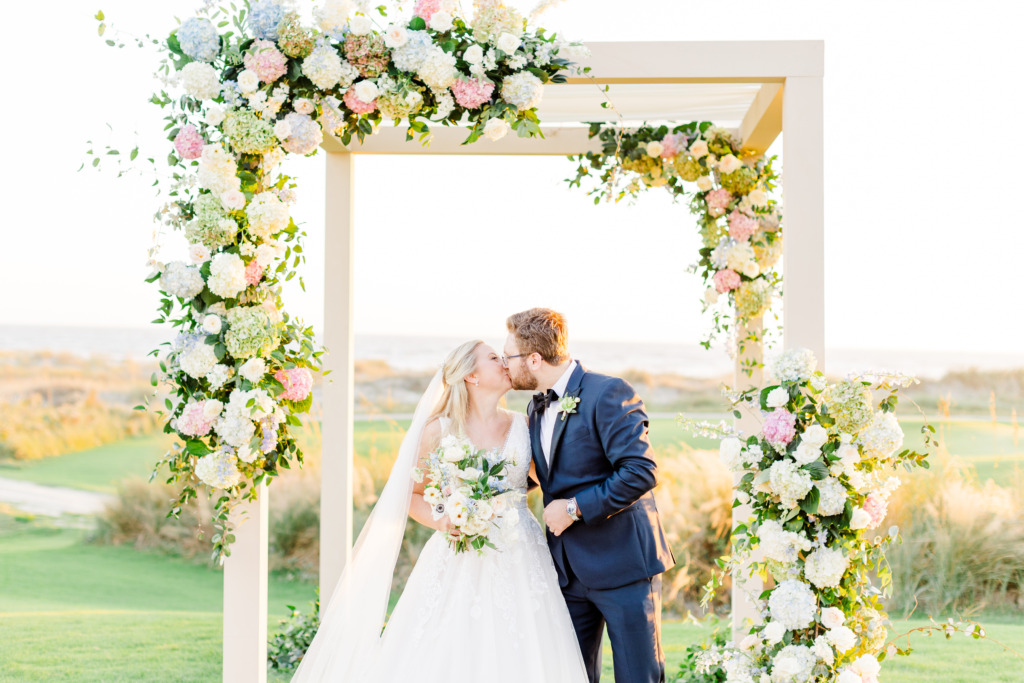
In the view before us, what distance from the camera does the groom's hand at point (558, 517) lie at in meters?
3.54

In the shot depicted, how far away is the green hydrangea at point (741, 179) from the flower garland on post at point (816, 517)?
6.61 feet

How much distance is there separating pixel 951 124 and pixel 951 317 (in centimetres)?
260

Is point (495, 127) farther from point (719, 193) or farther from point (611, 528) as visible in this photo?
point (719, 193)

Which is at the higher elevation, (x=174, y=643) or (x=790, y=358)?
(x=790, y=358)

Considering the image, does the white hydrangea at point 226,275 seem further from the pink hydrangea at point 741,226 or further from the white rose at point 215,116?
the pink hydrangea at point 741,226

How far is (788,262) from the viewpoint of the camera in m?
3.62

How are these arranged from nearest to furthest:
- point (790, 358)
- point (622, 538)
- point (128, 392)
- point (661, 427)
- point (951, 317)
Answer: point (790, 358) → point (622, 538) → point (951, 317) → point (128, 392) → point (661, 427)

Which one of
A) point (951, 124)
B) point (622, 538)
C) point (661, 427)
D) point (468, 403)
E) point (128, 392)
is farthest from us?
point (661, 427)

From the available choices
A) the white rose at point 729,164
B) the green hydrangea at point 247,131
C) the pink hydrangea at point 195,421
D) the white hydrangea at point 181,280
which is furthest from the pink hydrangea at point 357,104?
the white rose at point 729,164

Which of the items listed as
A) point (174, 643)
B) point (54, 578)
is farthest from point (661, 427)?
point (54, 578)

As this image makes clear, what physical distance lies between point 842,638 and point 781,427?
874 mm

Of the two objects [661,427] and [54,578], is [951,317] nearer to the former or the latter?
[661,427]

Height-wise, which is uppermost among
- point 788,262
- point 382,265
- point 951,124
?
point 951,124

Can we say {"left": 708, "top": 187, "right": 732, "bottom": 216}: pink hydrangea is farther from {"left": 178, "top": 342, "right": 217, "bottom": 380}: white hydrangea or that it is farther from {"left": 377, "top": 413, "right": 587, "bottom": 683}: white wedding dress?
{"left": 178, "top": 342, "right": 217, "bottom": 380}: white hydrangea
